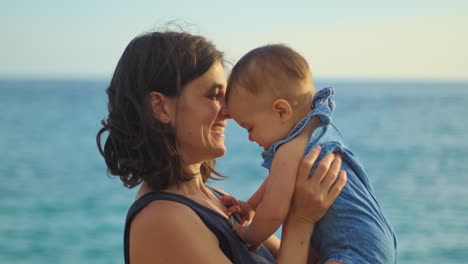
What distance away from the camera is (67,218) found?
42.6 feet

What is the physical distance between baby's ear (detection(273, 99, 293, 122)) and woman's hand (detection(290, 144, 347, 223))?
0.19 meters

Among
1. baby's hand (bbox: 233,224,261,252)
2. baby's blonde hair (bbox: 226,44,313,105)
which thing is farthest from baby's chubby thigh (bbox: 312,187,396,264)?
baby's blonde hair (bbox: 226,44,313,105)

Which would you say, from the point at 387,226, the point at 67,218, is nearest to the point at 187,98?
the point at 387,226

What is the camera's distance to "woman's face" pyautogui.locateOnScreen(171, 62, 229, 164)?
279 centimetres

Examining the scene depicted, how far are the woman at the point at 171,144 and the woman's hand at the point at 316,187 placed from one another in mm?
45

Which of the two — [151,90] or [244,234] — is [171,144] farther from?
[244,234]

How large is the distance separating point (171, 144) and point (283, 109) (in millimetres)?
403

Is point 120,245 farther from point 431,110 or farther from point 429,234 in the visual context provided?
point 431,110

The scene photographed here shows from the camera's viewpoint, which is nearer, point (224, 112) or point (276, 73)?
point (276, 73)

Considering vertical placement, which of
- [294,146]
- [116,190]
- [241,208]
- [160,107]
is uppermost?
[160,107]

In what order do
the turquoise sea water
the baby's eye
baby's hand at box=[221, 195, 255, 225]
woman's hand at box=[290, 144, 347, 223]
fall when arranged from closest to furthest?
woman's hand at box=[290, 144, 347, 223]
the baby's eye
baby's hand at box=[221, 195, 255, 225]
the turquoise sea water

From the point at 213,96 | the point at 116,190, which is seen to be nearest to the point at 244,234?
the point at 213,96

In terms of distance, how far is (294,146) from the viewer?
2.63 metres

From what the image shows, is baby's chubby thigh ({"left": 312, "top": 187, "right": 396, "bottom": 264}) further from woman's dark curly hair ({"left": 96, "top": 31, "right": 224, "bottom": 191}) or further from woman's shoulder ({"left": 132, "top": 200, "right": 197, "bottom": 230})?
woman's dark curly hair ({"left": 96, "top": 31, "right": 224, "bottom": 191})
